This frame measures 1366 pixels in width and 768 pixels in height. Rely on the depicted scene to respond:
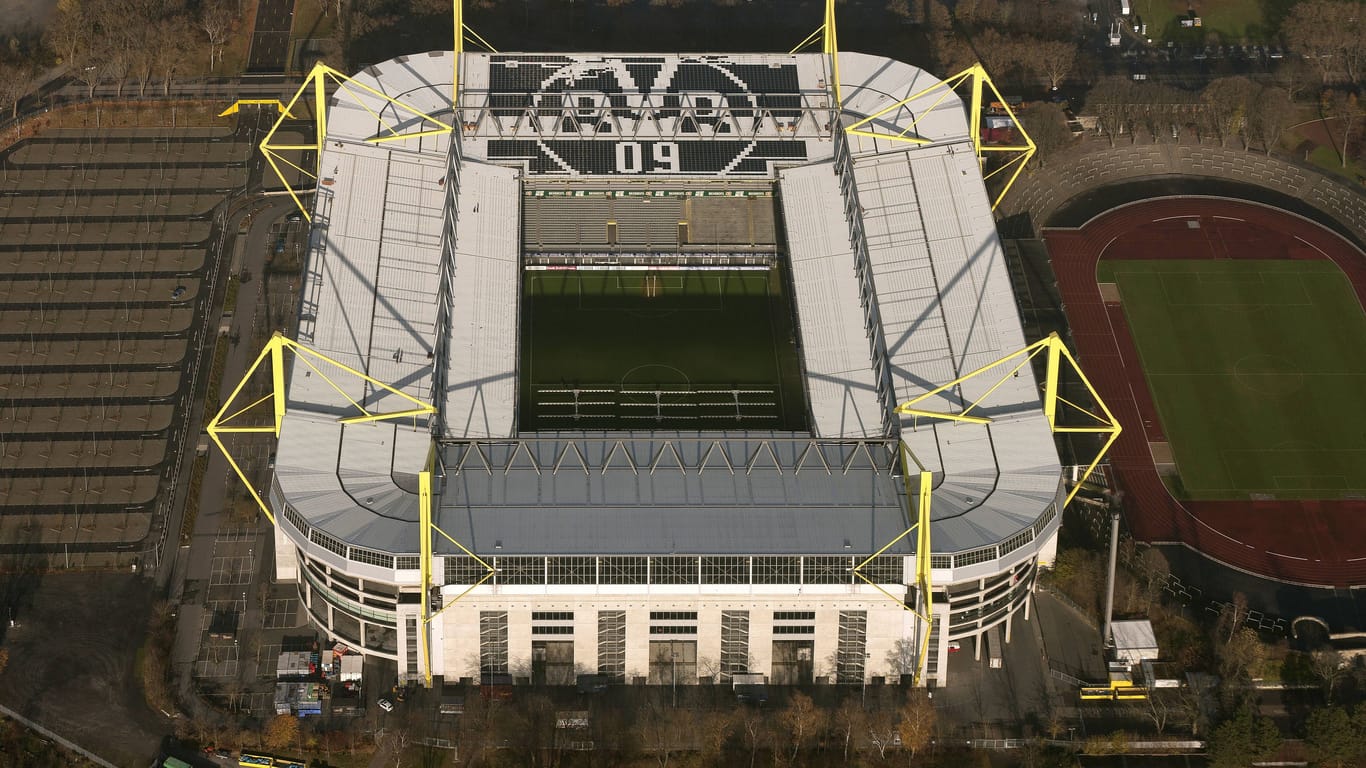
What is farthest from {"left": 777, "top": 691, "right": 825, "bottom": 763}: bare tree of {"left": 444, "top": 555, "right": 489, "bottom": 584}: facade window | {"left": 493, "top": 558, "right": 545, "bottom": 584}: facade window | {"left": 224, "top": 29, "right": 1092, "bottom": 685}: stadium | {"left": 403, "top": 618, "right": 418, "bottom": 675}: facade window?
{"left": 403, "top": 618, "right": 418, "bottom": 675}: facade window

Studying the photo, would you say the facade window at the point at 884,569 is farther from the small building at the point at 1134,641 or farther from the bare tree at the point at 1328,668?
the bare tree at the point at 1328,668

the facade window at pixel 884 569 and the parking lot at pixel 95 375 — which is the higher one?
the parking lot at pixel 95 375

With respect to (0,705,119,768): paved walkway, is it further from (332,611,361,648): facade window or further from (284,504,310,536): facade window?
(284,504,310,536): facade window

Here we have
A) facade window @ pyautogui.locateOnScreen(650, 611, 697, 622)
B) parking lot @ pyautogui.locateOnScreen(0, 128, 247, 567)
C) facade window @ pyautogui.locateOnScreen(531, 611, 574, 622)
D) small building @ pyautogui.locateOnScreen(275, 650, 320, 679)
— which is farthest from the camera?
parking lot @ pyautogui.locateOnScreen(0, 128, 247, 567)

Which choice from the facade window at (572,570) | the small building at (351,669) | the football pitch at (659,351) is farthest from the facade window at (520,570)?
the football pitch at (659,351)

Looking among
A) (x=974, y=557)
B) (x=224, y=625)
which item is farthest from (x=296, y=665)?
(x=974, y=557)

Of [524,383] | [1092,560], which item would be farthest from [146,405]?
[1092,560]
